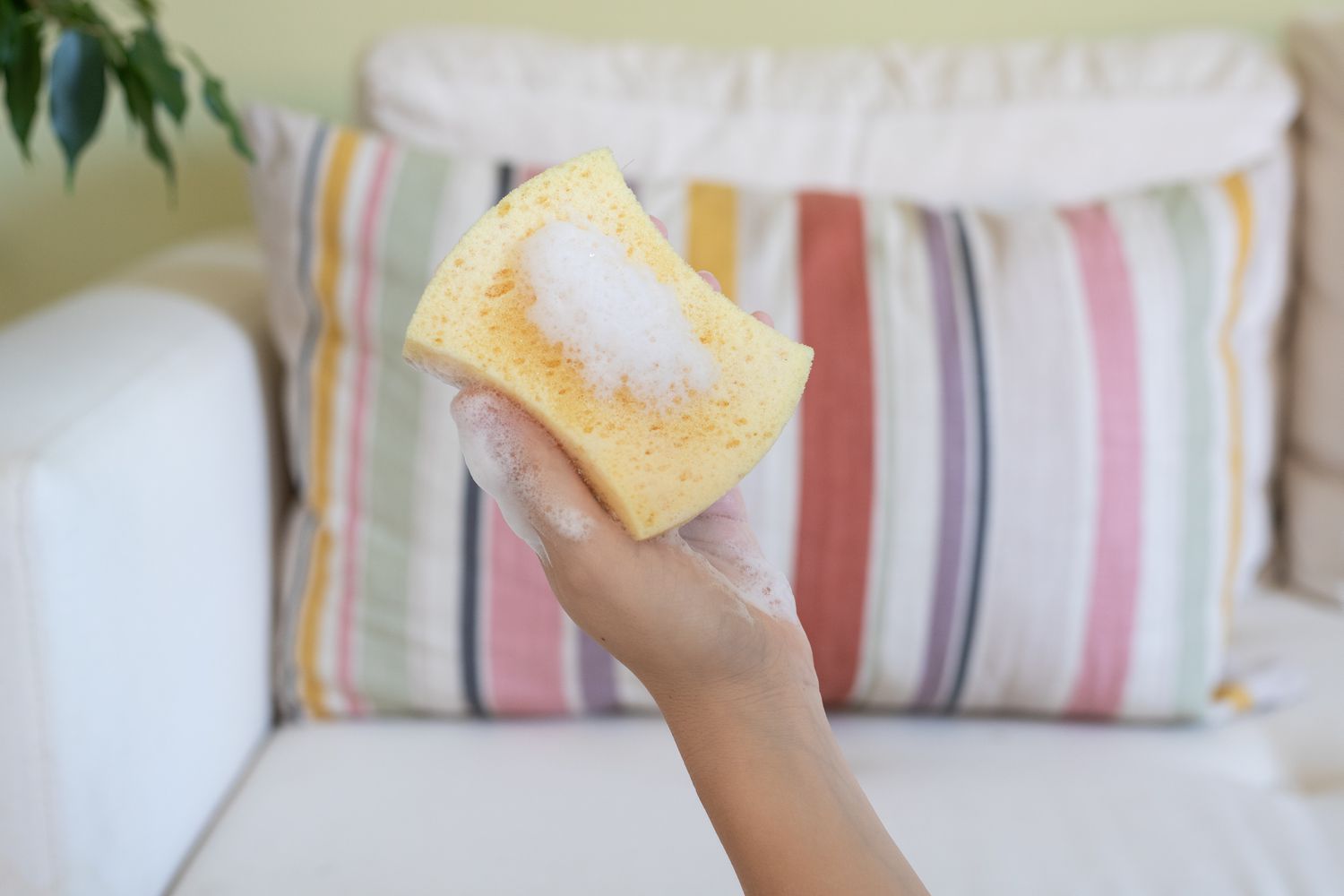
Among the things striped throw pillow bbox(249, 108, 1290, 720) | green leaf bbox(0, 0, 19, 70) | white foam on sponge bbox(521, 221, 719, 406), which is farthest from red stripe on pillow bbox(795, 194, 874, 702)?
green leaf bbox(0, 0, 19, 70)

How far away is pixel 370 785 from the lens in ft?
2.75

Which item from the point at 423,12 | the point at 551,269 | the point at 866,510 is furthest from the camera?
the point at 423,12

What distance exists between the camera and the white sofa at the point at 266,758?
679 millimetres

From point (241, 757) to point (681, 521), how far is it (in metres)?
0.54

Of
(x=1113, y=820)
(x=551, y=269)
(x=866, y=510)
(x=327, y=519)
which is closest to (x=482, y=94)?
(x=327, y=519)

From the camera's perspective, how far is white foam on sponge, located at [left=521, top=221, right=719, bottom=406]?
508 mm

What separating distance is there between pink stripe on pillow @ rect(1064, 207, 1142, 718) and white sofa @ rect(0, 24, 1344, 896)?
6 cm

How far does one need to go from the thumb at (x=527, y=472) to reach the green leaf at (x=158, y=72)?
1.66ft

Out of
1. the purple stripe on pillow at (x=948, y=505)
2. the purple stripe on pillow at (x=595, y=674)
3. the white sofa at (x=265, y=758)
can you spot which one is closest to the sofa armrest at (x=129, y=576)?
the white sofa at (x=265, y=758)

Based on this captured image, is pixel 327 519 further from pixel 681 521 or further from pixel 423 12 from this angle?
pixel 423 12

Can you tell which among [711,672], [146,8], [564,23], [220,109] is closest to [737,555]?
[711,672]

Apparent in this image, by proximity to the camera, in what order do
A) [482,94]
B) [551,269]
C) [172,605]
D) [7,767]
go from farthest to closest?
[482,94], [172,605], [7,767], [551,269]

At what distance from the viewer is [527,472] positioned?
0.50 metres

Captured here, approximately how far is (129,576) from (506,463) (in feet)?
1.21
